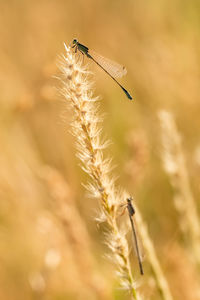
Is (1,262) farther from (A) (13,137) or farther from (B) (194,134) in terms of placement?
(B) (194,134)

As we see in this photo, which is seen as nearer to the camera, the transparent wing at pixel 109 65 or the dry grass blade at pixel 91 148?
the dry grass blade at pixel 91 148

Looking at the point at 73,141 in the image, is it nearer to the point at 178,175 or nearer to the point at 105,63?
the point at 178,175

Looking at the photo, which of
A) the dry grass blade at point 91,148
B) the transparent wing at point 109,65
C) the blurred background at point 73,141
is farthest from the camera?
the blurred background at point 73,141

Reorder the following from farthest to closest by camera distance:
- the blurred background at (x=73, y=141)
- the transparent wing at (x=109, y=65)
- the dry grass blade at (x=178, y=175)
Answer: the blurred background at (x=73, y=141), the dry grass blade at (x=178, y=175), the transparent wing at (x=109, y=65)

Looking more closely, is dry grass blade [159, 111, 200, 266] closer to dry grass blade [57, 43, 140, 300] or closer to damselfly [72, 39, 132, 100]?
damselfly [72, 39, 132, 100]

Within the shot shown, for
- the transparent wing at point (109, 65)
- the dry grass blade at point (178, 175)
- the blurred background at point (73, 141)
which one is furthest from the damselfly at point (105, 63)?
the blurred background at point (73, 141)

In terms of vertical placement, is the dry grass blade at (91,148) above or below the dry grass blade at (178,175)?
below

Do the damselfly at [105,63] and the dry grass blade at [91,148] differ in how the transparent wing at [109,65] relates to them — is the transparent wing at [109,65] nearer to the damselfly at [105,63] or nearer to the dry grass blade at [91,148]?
the damselfly at [105,63]

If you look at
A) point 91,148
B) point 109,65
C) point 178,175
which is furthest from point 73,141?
point 91,148

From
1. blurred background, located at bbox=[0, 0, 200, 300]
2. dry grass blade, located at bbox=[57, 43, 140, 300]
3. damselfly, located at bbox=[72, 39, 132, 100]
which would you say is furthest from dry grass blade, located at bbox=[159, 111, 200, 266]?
dry grass blade, located at bbox=[57, 43, 140, 300]
